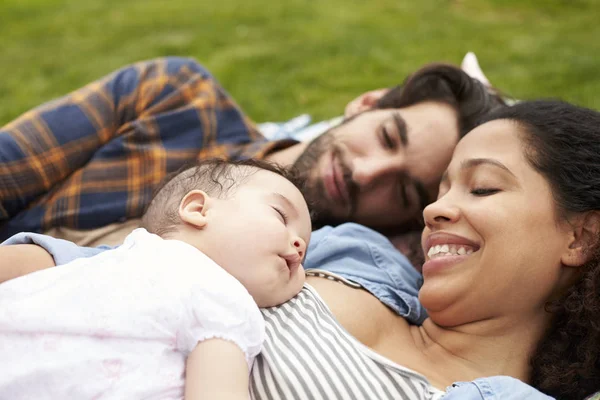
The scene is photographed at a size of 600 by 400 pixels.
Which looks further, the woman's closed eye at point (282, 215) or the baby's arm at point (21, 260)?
the woman's closed eye at point (282, 215)

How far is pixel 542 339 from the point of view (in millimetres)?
2379

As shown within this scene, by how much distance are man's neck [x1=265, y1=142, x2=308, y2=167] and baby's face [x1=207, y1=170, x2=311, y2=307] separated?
1.33 meters

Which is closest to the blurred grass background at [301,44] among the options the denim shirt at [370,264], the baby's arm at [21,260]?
the denim shirt at [370,264]

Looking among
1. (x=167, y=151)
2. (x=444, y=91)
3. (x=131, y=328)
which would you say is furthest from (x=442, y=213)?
(x=167, y=151)

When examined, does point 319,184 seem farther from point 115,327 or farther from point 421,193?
point 115,327

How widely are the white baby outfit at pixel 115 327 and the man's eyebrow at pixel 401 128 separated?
175cm

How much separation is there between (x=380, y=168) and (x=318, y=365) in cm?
145

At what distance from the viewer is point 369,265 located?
2574 mm

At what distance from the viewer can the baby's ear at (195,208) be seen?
6.29 feet

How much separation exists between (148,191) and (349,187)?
3.22 feet

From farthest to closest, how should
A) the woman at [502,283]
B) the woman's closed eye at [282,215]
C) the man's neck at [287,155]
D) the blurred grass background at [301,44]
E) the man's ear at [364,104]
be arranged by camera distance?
the blurred grass background at [301,44], the man's ear at [364,104], the man's neck at [287,155], the woman at [502,283], the woman's closed eye at [282,215]

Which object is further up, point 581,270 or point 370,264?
point 581,270

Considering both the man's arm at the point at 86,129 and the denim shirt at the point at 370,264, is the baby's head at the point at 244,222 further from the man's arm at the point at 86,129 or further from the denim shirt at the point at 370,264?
the man's arm at the point at 86,129

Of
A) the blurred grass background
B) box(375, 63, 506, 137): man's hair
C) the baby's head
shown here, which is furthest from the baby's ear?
the blurred grass background
